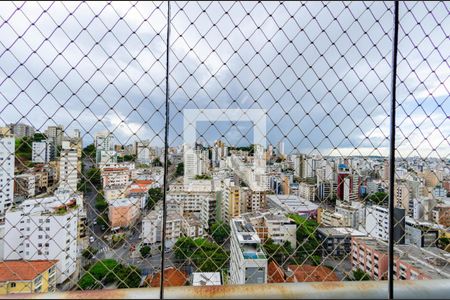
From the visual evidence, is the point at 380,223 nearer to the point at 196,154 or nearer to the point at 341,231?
the point at 341,231

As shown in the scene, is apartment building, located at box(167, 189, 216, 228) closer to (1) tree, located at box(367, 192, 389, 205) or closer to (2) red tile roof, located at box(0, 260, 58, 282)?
(2) red tile roof, located at box(0, 260, 58, 282)

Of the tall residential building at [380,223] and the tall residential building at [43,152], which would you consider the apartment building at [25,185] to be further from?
the tall residential building at [380,223]

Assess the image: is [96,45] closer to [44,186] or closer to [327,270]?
[44,186]

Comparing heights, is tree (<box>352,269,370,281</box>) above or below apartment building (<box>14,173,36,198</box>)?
below

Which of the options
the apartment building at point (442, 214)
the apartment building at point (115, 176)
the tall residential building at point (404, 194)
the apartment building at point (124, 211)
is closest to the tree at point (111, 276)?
the apartment building at point (124, 211)

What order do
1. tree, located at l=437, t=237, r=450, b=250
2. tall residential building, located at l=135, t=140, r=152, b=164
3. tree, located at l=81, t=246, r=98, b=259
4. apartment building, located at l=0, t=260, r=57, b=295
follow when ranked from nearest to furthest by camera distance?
apartment building, located at l=0, t=260, r=57, b=295, tall residential building, located at l=135, t=140, r=152, b=164, tree, located at l=81, t=246, r=98, b=259, tree, located at l=437, t=237, r=450, b=250

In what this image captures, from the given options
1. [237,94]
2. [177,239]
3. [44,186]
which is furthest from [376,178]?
[44,186]

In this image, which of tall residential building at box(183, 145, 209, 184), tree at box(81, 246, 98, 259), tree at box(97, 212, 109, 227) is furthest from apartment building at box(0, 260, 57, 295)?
tall residential building at box(183, 145, 209, 184)
